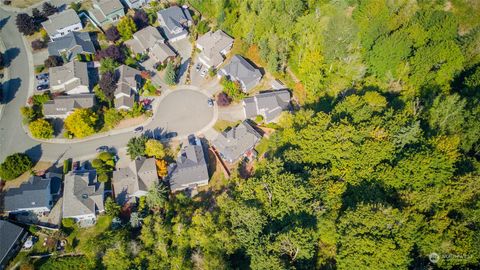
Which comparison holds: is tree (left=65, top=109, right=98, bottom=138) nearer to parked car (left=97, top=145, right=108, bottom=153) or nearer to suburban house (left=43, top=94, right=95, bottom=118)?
suburban house (left=43, top=94, right=95, bottom=118)

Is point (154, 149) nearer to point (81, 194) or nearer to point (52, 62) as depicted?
point (81, 194)

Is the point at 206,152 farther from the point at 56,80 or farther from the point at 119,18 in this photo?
the point at 119,18

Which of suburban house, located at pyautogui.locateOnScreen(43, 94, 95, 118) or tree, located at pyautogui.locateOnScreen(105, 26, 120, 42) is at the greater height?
tree, located at pyautogui.locateOnScreen(105, 26, 120, 42)

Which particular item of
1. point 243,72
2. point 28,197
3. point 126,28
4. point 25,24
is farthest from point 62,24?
point 243,72

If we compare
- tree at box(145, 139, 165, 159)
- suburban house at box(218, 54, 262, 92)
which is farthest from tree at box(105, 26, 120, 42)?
tree at box(145, 139, 165, 159)

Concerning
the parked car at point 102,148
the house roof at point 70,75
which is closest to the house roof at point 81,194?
the parked car at point 102,148

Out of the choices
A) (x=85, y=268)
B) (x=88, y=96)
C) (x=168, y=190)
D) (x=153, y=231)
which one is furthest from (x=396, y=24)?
(x=85, y=268)

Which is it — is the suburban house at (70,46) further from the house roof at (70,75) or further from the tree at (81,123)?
the tree at (81,123)
